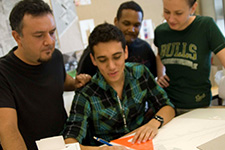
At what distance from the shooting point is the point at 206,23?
1448 millimetres

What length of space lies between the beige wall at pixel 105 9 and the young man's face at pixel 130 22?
2.31 feet

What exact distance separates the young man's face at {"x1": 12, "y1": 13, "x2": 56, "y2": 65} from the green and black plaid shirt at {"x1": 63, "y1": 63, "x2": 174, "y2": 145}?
312 millimetres

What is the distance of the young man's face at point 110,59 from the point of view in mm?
1284

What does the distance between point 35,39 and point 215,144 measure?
103 centimetres

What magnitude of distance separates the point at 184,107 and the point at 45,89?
932 mm

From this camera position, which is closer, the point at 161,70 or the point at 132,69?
the point at 132,69

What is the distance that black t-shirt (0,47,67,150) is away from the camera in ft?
4.11

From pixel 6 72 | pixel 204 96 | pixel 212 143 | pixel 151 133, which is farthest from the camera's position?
pixel 204 96

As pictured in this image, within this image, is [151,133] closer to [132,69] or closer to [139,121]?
[139,121]

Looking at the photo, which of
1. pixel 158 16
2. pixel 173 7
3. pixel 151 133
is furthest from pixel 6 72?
pixel 158 16

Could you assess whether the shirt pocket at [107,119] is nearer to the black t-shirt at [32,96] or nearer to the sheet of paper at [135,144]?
the sheet of paper at [135,144]

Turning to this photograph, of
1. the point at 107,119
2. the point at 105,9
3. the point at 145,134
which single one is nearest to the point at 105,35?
the point at 107,119

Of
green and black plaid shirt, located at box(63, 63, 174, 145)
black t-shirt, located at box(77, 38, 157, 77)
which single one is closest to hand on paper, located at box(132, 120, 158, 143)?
green and black plaid shirt, located at box(63, 63, 174, 145)

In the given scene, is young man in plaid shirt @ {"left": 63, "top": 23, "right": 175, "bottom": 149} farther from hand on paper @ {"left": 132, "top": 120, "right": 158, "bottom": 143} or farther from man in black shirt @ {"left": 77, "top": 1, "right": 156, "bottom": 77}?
man in black shirt @ {"left": 77, "top": 1, "right": 156, "bottom": 77}
